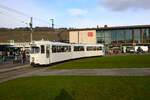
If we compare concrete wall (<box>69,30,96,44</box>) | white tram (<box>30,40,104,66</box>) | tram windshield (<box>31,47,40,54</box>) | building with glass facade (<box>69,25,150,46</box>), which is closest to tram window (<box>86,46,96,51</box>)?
white tram (<box>30,40,104,66</box>)

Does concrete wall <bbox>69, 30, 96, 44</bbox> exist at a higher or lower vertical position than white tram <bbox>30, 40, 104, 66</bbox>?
higher

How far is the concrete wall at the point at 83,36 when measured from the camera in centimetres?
11956

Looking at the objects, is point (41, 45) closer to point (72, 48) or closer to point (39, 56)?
point (39, 56)

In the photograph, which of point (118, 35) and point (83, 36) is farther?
point (118, 35)

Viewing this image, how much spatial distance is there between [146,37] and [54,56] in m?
83.6

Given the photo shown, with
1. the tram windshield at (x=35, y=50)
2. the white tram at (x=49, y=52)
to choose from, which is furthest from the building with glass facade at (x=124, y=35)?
the tram windshield at (x=35, y=50)

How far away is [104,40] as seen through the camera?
126938mm

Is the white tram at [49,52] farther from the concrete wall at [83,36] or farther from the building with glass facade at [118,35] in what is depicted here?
the building with glass facade at [118,35]

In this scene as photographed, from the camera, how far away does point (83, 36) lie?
120m

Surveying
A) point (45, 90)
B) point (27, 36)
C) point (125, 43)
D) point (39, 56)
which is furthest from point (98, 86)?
point (27, 36)

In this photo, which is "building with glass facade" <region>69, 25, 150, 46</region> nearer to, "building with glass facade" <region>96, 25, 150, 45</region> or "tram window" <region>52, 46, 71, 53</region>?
"building with glass facade" <region>96, 25, 150, 45</region>

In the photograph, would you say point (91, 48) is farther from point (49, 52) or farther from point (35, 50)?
Result: point (35, 50)

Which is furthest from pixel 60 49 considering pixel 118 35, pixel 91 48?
pixel 118 35

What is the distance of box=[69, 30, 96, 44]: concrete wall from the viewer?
120 meters
